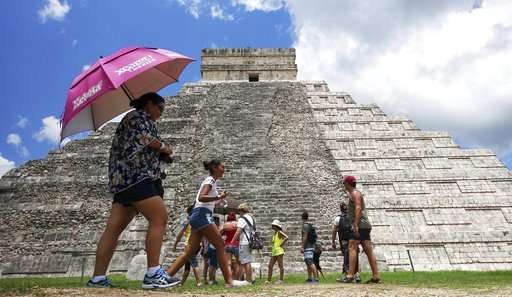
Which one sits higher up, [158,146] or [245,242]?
[158,146]

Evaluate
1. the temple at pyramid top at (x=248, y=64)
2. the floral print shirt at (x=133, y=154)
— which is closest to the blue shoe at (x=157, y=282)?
the floral print shirt at (x=133, y=154)

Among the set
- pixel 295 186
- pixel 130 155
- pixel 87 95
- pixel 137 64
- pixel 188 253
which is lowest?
pixel 188 253

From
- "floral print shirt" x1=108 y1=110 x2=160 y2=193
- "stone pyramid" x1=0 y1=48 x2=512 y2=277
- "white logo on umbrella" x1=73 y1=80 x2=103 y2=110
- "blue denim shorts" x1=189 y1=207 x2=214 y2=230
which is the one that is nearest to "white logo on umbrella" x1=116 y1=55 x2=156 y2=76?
"white logo on umbrella" x1=73 y1=80 x2=103 y2=110

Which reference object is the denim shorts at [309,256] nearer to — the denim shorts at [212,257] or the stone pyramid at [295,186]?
the denim shorts at [212,257]

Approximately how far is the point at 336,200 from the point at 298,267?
3.32m

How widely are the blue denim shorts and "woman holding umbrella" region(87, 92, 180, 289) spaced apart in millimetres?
644

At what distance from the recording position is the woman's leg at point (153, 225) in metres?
4.30

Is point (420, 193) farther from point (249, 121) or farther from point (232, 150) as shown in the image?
point (249, 121)

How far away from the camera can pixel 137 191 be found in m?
4.34

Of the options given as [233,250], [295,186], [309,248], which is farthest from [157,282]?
[295,186]

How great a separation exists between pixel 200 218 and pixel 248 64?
808 inches

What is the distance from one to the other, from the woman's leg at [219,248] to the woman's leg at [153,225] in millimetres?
741

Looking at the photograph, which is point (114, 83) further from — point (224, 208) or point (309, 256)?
point (309, 256)

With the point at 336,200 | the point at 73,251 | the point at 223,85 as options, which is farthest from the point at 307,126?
the point at 73,251
